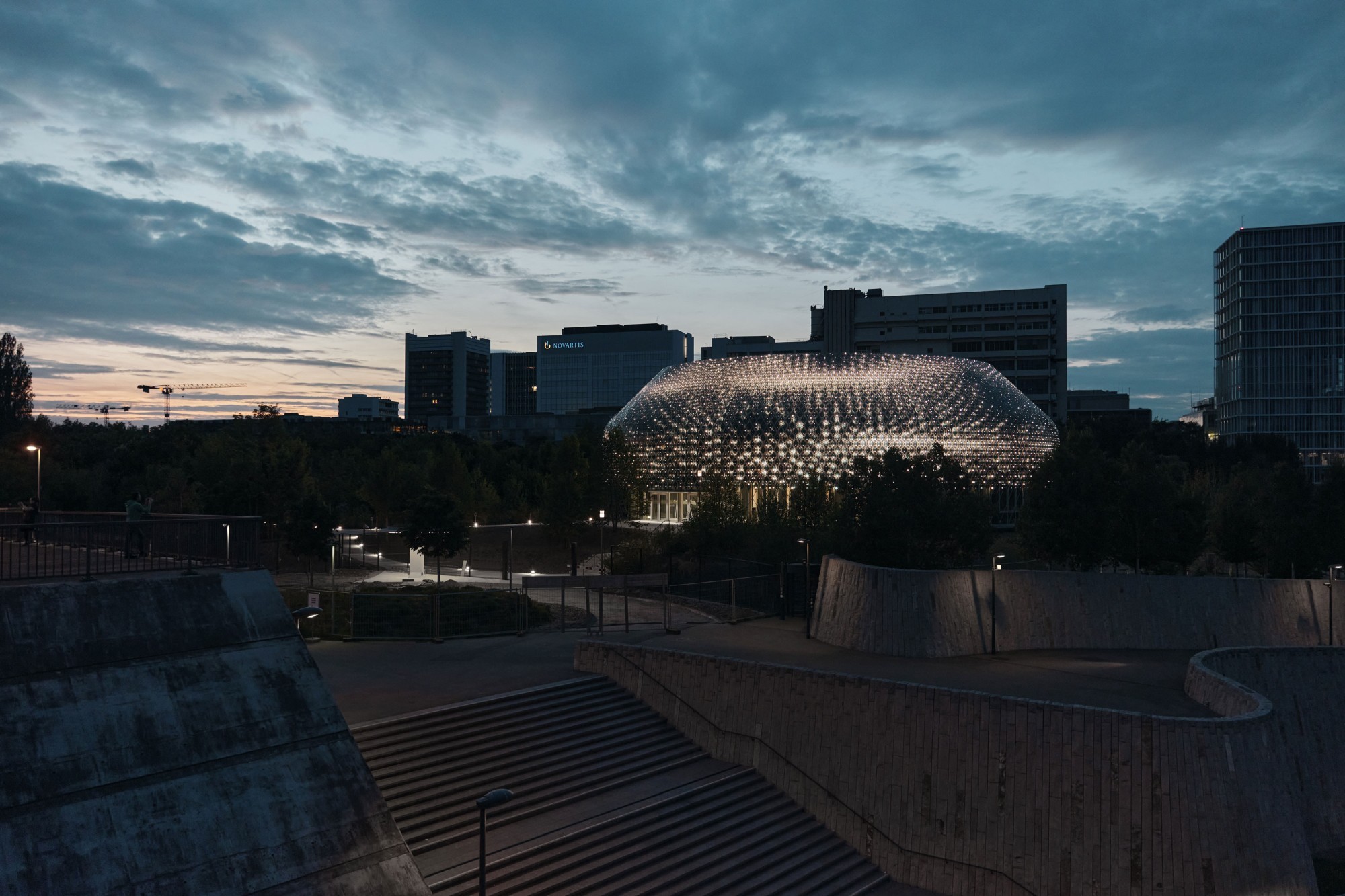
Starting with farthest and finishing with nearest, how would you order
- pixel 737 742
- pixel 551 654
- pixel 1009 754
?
pixel 551 654 → pixel 737 742 → pixel 1009 754

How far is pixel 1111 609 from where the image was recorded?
23.6 metres

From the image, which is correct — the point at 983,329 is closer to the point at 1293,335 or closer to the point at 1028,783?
the point at 1293,335

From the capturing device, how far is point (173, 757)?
1045 cm

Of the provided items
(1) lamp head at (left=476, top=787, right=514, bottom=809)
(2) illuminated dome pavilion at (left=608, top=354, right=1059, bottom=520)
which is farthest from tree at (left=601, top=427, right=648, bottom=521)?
(1) lamp head at (left=476, top=787, right=514, bottom=809)

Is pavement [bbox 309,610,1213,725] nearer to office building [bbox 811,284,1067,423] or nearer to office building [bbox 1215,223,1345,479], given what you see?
office building [bbox 811,284,1067,423]

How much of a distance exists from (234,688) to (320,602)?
471 inches

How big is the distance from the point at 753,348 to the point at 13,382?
95272mm

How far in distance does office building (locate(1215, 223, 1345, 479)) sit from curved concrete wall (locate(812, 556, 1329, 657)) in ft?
356

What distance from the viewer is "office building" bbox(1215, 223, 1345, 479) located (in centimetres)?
11712

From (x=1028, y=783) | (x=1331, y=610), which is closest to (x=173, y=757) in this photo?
(x=1028, y=783)

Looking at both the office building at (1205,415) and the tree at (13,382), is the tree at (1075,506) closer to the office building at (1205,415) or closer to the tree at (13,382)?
the tree at (13,382)

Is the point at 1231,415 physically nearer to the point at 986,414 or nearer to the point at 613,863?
the point at 986,414

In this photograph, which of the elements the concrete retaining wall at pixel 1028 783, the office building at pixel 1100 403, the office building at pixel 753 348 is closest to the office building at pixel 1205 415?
the office building at pixel 1100 403

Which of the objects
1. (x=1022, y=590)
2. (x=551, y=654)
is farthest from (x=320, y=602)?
(x=1022, y=590)
